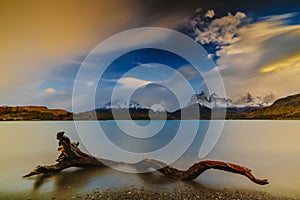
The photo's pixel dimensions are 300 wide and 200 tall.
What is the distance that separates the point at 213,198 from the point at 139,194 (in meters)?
0.52

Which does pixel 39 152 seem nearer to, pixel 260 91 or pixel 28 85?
pixel 28 85

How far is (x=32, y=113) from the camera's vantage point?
6.56 ft

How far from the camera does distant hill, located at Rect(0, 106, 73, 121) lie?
198cm

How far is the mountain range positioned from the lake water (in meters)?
0.05

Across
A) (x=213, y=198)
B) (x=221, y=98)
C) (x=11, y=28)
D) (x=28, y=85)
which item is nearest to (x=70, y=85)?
(x=28, y=85)

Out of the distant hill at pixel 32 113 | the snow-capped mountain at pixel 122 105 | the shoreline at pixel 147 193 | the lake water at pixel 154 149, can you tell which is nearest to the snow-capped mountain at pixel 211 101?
the lake water at pixel 154 149

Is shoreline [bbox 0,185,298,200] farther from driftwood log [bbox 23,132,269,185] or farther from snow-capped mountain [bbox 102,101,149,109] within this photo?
snow-capped mountain [bbox 102,101,149,109]

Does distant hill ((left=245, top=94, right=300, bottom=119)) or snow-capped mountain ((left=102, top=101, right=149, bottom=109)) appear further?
snow-capped mountain ((left=102, top=101, right=149, bottom=109))

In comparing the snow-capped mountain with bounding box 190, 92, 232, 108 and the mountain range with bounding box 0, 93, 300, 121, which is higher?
the snow-capped mountain with bounding box 190, 92, 232, 108

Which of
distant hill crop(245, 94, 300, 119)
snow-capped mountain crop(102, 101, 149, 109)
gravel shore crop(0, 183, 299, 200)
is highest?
snow-capped mountain crop(102, 101, 149, 109)

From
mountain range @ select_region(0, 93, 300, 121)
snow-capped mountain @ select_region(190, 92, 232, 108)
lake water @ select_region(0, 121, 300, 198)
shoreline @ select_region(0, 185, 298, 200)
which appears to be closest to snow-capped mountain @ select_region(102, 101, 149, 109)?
mountain range @ select_region(0, 93, 300, 121)

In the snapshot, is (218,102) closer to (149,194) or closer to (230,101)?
(230,101)

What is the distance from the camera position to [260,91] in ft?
6.02

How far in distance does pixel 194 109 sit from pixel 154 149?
1.38 feet
